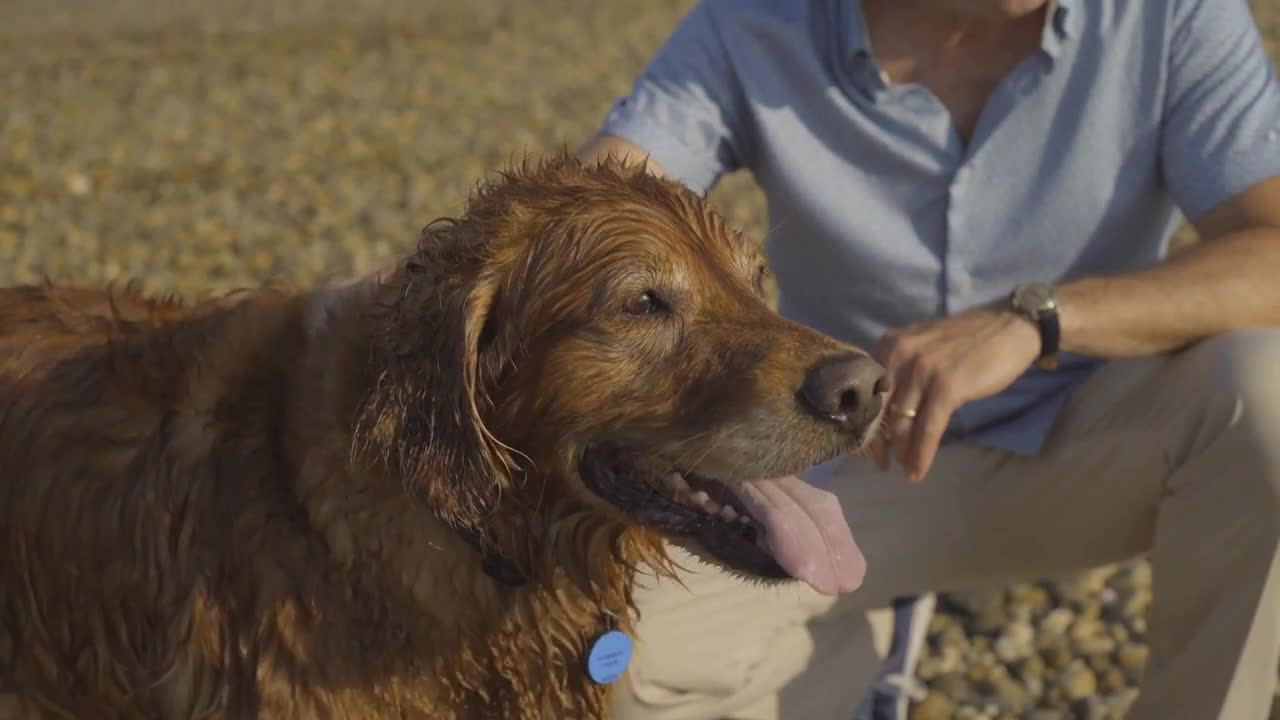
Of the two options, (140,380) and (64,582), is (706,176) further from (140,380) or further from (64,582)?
(64,582)

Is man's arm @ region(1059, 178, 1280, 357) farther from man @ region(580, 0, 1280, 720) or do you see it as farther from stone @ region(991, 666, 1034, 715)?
stone @ region(991, 666, 1034, 715)

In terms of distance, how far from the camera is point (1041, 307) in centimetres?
344

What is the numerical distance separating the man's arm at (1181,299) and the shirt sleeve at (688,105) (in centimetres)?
102

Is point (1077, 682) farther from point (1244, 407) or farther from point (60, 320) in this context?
point (60, 320)

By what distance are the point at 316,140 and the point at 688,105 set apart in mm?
6110

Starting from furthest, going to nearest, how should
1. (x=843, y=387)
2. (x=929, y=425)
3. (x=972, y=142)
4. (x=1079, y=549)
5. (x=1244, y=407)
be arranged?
(x=1079, y=549) < (x=972, y=142) < (x=1244, y=407) < (x=929, y=425) < (x=843, y=387)

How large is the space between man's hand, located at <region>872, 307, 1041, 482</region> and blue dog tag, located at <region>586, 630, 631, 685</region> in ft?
2.34

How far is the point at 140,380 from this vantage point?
303cm

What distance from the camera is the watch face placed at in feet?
11.3

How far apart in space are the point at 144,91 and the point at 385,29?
Answer: 7.19 ft

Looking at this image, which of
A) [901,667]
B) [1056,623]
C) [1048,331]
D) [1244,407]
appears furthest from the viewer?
[1056,623]

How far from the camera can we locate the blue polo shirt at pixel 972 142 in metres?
3.77

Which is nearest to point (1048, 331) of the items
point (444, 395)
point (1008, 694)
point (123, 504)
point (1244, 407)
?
point (1244, 407)

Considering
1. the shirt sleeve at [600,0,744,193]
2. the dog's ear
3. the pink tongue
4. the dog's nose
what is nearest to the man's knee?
the pink tongue
